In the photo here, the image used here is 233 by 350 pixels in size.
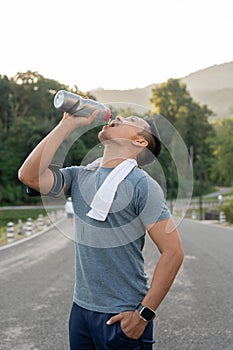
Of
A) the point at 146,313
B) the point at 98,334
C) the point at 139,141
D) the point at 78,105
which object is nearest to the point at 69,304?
the point at 98,334

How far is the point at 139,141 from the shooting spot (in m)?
Result: 2.56

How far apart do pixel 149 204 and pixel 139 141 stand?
348 millimetres

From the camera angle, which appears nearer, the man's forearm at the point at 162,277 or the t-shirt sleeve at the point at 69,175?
the man's forearm at the point at 162,277

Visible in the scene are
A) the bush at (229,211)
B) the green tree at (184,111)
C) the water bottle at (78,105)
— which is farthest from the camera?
the green tree at (184,111)

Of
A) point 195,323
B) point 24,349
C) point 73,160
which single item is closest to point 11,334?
point 24,349

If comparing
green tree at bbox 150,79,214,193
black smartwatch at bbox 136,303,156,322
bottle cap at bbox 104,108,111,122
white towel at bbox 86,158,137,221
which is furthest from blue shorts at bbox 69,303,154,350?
green tree at bbox 150,79,214,193

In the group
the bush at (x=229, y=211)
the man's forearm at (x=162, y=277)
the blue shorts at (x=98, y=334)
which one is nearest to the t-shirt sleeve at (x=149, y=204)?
the man's forearm at (x=162, y=277)

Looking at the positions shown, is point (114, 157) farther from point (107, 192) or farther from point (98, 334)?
point (98, 334)

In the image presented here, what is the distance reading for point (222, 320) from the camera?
5.80 m

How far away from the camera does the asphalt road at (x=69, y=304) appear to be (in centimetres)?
504

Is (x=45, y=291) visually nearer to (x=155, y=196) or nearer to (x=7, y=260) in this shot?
(x=7, y=260)

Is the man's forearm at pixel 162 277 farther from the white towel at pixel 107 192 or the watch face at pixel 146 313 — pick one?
the white towel at pixel 107 192

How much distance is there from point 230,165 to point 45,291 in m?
58.1

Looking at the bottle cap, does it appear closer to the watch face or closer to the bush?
the watch face
